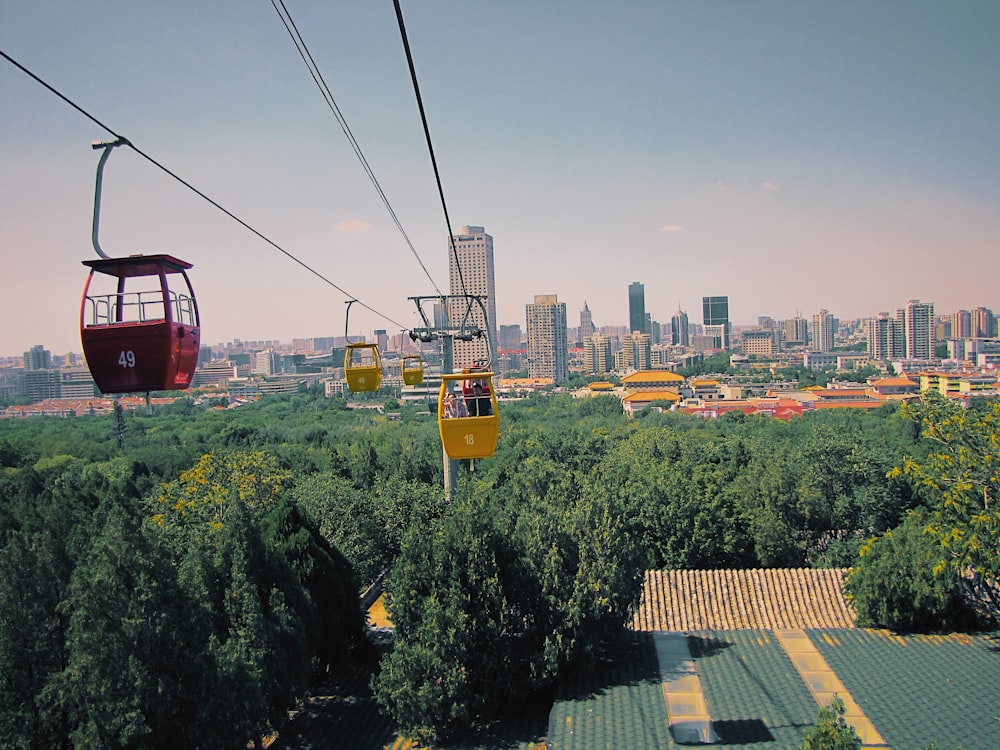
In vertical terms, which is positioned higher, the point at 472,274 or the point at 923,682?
the point at 472,274

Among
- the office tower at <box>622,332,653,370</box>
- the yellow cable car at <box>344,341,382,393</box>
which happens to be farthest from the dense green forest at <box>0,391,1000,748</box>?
the office tower at <box>622,332,653,370</box>

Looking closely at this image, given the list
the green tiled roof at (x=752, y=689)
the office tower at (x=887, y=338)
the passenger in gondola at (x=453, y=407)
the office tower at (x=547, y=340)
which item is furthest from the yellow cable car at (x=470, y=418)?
the office tower at (x=887, y=338)

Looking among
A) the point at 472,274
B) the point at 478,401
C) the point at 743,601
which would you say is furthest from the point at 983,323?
the point at 478,401

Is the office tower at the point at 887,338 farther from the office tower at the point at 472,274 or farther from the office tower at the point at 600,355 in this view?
the office tower at the point at 472,274

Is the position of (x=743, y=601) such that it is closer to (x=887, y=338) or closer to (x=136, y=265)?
(x=136, y=265)

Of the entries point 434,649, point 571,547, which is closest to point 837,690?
point 571,547

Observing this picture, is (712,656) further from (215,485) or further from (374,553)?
(215,485)
